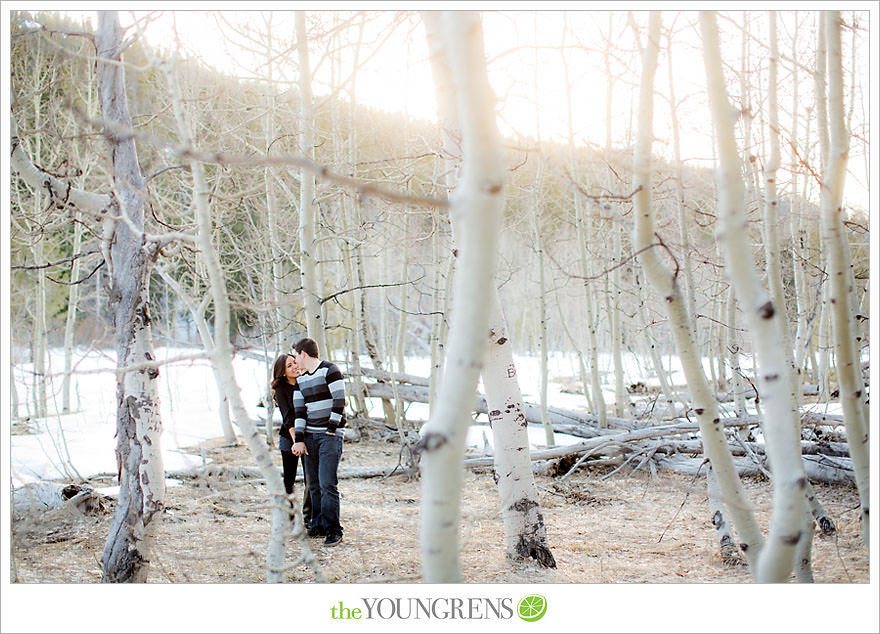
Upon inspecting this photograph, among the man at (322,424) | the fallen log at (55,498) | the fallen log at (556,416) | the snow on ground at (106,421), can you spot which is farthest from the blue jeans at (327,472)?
the fallen log at (556,416)

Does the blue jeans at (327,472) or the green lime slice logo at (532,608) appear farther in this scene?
the blue jeans at (327,472)

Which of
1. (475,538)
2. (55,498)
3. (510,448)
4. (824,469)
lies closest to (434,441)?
(510,448)

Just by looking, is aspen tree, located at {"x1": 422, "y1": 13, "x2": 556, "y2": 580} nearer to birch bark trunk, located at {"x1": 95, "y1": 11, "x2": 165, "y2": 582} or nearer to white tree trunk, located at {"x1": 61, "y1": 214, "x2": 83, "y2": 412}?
birch bark trunk, located at {"x1": 95, "y1": 11, "x2": 165, "y2": 582}

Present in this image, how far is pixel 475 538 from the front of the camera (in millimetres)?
3398

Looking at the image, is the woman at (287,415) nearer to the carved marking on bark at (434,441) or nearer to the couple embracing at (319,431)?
the couple embracing at (319,431)

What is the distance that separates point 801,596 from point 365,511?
2676 mm

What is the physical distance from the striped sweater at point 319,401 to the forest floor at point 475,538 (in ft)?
1.39

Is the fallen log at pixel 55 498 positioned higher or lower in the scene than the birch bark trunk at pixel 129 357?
lower

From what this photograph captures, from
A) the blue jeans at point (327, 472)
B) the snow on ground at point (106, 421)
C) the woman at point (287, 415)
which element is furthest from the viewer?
the snow on ground at point (106, 421)

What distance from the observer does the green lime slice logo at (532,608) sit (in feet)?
6.25

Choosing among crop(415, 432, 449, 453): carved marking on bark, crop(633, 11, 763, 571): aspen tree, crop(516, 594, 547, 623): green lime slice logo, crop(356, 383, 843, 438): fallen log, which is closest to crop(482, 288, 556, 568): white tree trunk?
crop(516, 594, 547, 623): green lime slice logo

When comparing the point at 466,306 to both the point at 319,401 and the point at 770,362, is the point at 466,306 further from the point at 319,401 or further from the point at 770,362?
the point at 319,401

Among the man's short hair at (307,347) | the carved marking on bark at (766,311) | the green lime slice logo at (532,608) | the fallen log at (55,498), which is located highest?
the carved marking on bark at (766,311)

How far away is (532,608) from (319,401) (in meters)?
1.74
